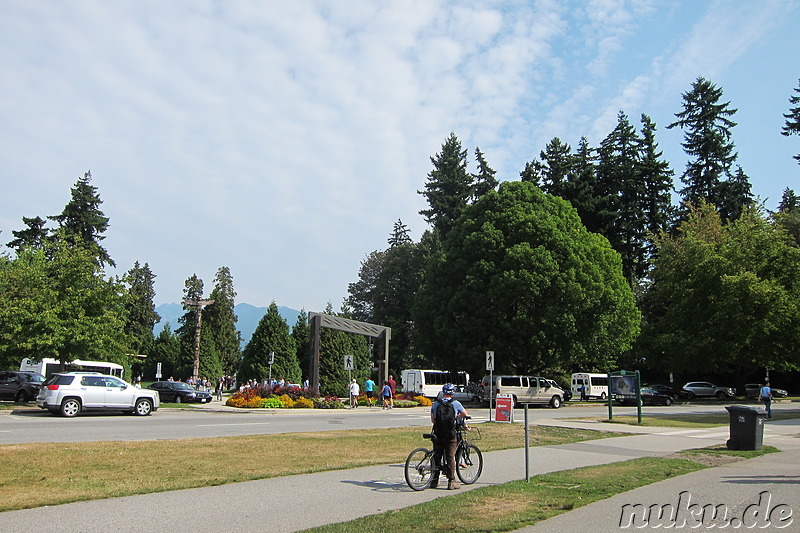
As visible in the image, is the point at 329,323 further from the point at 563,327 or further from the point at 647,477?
the point at 647,477

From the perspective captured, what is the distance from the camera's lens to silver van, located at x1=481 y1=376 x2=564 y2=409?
121 ft

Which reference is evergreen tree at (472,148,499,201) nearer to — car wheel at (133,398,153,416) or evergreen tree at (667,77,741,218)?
evergreen tree at (667,77,741,218)

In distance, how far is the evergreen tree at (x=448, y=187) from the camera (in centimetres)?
6875

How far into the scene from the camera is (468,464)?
33.8ft

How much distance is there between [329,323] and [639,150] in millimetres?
43849

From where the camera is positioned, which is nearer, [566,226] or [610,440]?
[610,440]

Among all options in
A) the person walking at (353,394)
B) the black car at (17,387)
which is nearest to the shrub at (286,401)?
the person walking at (353,394)

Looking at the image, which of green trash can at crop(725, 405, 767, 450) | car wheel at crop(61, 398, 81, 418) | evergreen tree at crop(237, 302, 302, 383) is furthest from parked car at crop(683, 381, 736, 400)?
car wheel at crop(61, 398, 81, 418)

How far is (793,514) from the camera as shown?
7.71m

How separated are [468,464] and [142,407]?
19.2 metres

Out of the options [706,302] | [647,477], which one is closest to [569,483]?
[647,477]

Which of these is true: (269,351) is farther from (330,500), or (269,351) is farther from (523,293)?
(330,500)

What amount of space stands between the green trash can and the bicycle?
339 inches

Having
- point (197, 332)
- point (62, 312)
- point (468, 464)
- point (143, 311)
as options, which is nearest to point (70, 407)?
point (62, 312)
